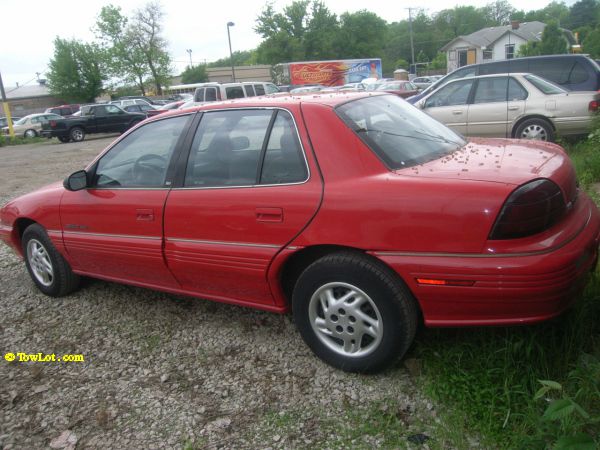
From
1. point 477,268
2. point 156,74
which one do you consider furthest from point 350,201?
point 156,74

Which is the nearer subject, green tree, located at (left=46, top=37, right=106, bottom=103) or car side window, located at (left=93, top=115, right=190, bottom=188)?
car side window, located at (left=93, top=115, right=190, bottom=188)

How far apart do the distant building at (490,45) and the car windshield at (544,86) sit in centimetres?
5353

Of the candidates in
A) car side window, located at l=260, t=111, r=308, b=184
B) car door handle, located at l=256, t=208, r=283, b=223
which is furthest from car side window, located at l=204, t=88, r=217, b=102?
car door handle, located at l=256, t=208, r=283, b=223

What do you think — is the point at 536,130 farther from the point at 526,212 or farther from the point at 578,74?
the point at 526,212

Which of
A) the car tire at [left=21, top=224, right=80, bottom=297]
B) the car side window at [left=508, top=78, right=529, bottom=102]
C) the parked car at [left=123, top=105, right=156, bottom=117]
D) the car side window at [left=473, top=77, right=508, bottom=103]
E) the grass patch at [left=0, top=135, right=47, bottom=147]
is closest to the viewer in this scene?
the car tire at [left=21, top=224, right=80, bottom=297]

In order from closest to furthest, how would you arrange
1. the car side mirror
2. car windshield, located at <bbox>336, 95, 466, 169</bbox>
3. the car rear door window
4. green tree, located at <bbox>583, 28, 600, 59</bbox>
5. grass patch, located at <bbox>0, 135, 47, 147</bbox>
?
car windshield, located at <bbox>336, 95, 466, 169</bbox>, the car side mirror, the car rear door window, grass patch, located at <bbox>0, 135, 47, 147</bbox>, green tree, located at <bbox>583, 28, 600, 59</bbox>

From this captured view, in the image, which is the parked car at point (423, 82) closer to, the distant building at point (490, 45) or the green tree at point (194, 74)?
the distant building at point (490, 45)

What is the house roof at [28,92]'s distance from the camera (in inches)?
2674

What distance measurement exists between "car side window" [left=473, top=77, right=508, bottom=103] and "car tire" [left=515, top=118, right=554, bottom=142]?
0.55m

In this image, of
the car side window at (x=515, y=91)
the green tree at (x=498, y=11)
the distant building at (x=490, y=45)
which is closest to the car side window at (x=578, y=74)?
the car side window at (x=515, y=91)

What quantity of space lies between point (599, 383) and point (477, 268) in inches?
28.1

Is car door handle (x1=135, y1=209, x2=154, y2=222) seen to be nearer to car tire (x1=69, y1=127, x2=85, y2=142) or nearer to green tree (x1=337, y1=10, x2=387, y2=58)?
car tire (x1=69, y1=127, x2=85, y2=142)

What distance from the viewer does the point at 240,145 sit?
3123 millimetres

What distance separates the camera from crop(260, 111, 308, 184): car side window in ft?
9.25
